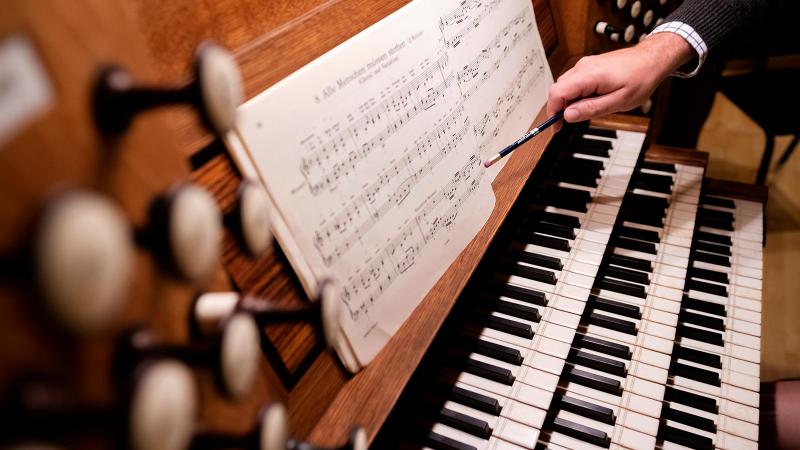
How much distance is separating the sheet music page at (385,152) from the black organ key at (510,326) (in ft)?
0.76

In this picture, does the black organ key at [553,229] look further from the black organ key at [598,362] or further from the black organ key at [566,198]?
the black organ key at [598,362]

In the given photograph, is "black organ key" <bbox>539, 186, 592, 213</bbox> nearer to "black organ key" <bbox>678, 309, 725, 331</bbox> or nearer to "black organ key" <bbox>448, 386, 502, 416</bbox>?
"black organ key" <bbox>678, 309, 725, 331</bbox>

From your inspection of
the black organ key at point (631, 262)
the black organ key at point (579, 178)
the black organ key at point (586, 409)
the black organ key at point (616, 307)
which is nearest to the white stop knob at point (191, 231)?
the black organ key at point (586, 409)

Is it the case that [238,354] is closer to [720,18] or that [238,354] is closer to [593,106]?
[593,106]

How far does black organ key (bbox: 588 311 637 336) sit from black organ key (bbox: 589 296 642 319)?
0.02 metres

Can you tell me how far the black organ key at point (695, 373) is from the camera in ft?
4.21

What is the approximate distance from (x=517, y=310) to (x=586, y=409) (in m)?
0.27

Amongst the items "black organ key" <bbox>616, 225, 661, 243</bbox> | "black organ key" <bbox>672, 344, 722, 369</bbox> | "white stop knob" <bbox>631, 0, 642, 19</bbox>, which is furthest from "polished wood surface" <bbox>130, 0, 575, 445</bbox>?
"white stop knob" <bbox>631, 0, 642, 19</bbox>

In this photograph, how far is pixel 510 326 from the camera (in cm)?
130

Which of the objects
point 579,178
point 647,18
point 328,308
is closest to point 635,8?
point 647,18

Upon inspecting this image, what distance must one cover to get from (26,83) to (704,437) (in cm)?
134

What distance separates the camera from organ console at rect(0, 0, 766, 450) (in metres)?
0.37

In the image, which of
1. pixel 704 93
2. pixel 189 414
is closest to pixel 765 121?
pixel 704 93

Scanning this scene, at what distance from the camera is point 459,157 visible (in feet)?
3.87
